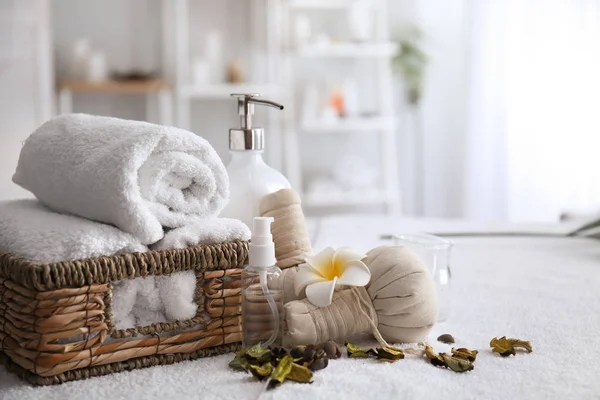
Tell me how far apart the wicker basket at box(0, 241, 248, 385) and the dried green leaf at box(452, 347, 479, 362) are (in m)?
0.24

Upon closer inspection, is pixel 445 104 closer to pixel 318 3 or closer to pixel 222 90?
pixel 318 3

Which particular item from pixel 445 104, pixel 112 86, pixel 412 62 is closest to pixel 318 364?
pixel 112 86

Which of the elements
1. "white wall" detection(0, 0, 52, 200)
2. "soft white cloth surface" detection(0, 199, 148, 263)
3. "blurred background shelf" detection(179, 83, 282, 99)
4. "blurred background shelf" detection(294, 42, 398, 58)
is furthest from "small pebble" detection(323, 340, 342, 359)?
"blurred background shelf" detection(294, 42, 398, 58)

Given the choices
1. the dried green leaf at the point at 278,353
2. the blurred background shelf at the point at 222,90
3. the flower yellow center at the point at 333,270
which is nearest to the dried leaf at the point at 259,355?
the dried green leaf at the point at 278,353

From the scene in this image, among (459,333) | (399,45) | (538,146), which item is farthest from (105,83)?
(459,333)

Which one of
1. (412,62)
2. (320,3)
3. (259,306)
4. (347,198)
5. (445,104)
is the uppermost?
(320,3)

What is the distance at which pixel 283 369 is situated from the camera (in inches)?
28.9

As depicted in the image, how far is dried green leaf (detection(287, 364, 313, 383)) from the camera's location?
0.73 metres

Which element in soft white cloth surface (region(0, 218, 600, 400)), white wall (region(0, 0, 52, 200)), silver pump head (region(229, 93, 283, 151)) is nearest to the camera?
soft white cloth surface (region(0, 218, 600, 400))

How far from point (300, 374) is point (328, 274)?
0.15 metres

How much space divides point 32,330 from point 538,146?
3370 millimetres

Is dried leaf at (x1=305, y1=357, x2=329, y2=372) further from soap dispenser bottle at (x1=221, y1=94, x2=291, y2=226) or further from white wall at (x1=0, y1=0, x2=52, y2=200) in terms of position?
white wall at (x1=0, y1=0, x2=52, y2=200)

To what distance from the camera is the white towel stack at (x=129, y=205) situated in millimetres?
758

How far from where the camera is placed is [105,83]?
3.49 m
